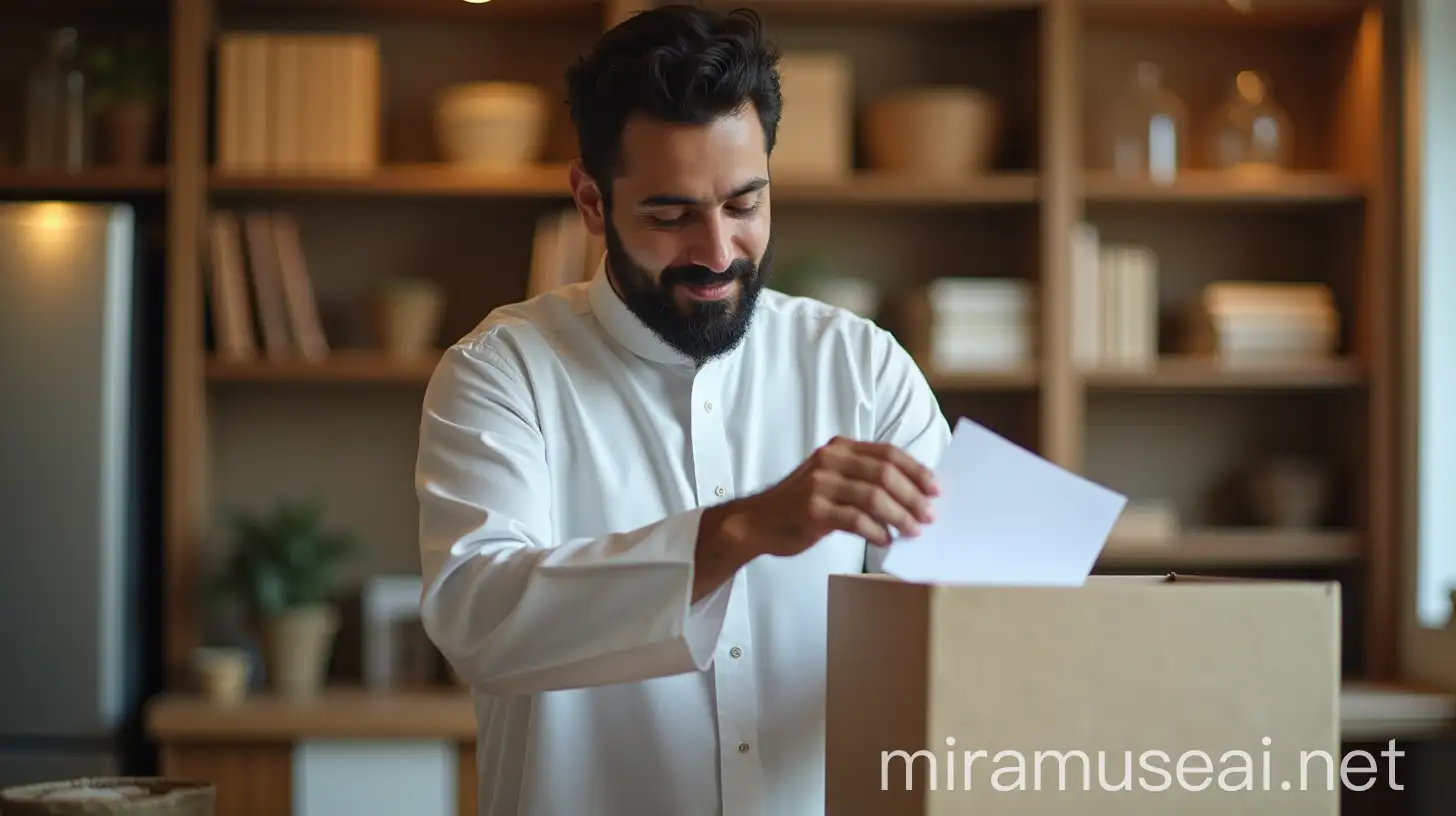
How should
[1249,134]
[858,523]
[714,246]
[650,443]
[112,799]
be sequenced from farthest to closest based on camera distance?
[1249,134], [650,443], [714,246], [112,799], [858,523]

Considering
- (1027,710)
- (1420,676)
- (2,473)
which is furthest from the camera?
(1420,676)

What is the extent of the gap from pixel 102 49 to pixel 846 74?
1.49 metres

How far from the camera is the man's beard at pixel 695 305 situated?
57.7 inches

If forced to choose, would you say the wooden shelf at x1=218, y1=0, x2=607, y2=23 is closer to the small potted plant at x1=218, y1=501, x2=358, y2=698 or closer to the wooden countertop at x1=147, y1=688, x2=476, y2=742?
the small potted plant at x1=218, y1=501, x2=358, y2=698

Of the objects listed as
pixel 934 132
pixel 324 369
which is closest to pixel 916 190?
pixel 934 132

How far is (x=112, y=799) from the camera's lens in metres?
1.32

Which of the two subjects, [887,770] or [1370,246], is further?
[1370,246]

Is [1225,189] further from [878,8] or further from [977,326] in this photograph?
[878,8]

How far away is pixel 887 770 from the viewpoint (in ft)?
3.30

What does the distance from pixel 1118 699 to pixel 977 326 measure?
232 cm

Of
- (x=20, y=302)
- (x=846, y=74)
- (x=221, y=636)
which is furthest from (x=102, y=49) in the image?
(x=846, y=74)

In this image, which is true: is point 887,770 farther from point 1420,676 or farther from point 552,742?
point 1420,676

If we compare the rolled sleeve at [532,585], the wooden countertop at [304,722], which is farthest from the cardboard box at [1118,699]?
the wooden countertop at [304,722]

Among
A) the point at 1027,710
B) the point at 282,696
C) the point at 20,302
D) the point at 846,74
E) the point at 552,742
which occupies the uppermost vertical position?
the point at 846,74
